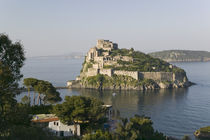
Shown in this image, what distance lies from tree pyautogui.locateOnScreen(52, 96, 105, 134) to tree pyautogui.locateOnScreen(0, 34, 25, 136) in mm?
6453

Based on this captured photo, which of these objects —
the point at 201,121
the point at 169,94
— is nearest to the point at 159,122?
the point at 201,121

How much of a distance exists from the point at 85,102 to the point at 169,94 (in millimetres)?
56762

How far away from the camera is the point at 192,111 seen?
5616cm

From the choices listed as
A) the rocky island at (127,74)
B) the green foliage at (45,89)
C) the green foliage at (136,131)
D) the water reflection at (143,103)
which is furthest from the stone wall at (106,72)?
the green foliage at (136,131)

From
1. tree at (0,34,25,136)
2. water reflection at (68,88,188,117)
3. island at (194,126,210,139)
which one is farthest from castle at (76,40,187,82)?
tree at (0,34,25,136)

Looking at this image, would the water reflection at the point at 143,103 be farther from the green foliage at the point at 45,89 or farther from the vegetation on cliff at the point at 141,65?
the vegetation on cliff at the point at 141,65

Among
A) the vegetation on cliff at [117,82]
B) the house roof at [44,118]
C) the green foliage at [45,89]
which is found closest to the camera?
the house roof at [44,118]

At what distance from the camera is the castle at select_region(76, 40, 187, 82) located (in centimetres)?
9912

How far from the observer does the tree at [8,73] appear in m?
18.3

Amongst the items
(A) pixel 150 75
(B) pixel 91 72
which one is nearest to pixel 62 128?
(A) pixel 150 75

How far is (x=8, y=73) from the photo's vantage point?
18297mm

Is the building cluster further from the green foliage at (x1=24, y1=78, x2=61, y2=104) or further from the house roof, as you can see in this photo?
the green foliage at (x1=24, y1=78, x2=61, y2=104)

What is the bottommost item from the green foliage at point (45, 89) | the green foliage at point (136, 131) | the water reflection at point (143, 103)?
the water reflection at point (143, 103)

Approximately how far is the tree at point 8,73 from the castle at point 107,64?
257 ft
